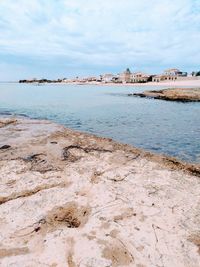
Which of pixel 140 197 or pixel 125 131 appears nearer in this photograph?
pixel 140 197

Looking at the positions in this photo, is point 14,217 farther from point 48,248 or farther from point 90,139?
point 90,139

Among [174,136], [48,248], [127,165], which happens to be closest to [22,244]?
[48,248]

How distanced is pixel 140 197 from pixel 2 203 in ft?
9.52

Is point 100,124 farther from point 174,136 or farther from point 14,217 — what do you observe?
point 14,217

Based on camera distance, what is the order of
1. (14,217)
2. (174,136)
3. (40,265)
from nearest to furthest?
(40,265) < (14,217) < (174,136)

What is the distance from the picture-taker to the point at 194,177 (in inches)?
303

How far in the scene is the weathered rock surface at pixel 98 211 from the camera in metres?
4.36

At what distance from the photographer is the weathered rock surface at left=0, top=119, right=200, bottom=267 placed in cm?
436

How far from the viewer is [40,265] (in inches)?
162

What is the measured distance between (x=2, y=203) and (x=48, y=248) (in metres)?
1.95

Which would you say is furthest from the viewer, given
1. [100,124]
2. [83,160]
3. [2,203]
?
[100,124]

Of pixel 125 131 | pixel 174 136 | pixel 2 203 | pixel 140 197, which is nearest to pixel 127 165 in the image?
pixel 140 197

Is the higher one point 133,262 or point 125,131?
point 133,262

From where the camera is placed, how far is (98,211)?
557 cm
